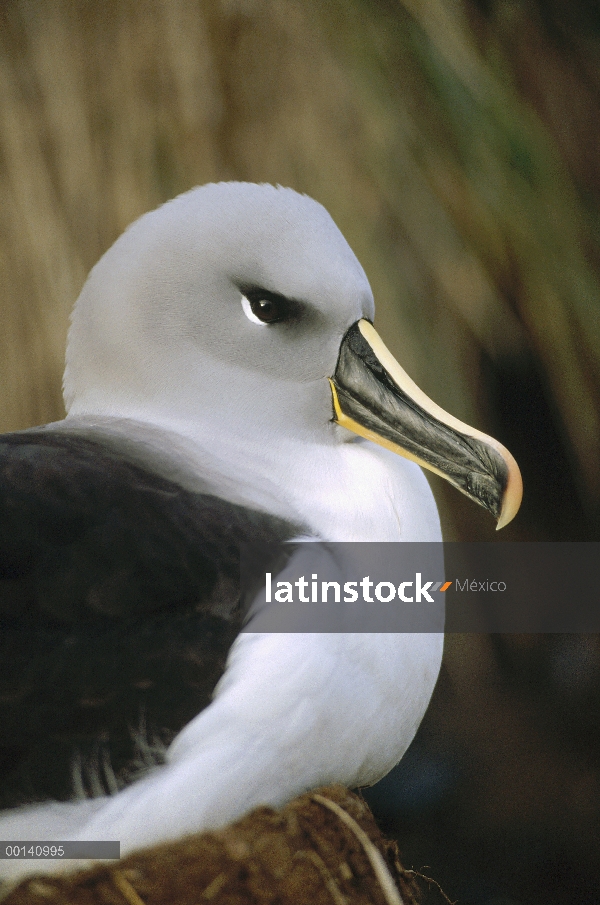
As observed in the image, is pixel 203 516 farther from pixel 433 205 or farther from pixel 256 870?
pixel 433 205

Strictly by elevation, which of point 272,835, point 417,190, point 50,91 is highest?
point 50,91

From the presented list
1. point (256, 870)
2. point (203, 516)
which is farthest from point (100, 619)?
point (256, 870)

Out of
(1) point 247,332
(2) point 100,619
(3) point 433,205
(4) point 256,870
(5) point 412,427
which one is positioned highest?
(3) point 433,205

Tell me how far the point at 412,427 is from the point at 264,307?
8.5 inches

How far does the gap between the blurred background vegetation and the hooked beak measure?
1.46 feet

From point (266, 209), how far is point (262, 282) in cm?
8

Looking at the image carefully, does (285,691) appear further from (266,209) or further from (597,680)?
(597,680)

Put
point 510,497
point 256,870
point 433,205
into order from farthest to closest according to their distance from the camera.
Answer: point 433,205 → point 510,497 → point 256,870

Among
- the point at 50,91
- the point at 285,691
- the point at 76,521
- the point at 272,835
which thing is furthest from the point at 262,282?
the point at 50,91

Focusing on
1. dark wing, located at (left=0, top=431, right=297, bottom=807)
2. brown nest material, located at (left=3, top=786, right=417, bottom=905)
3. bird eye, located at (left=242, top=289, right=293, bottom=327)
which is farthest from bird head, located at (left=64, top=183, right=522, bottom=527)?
brown nest material, located at (left=3, top=786, right=417, bottom=905)

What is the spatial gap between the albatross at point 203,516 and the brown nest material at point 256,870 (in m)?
0.02

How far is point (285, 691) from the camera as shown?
743 millimetres

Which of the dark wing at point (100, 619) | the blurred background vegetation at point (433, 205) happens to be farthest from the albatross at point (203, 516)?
the blurred background vegetation at point (433, 205)

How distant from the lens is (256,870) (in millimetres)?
714
